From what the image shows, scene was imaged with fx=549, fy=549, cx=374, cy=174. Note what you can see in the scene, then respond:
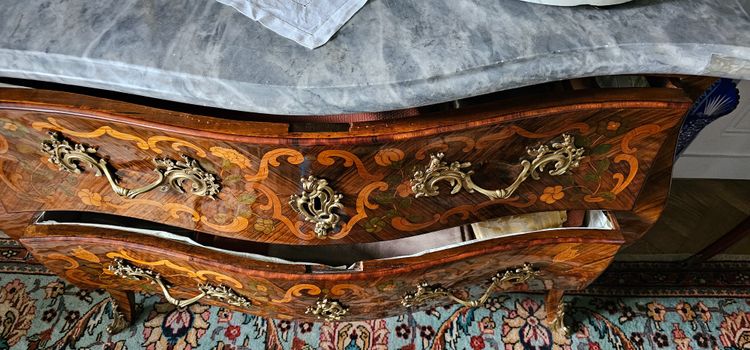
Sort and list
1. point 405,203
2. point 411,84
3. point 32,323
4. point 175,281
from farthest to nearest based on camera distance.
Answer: point 32,323 < point 175,281 < point 405,203 < point 411,84

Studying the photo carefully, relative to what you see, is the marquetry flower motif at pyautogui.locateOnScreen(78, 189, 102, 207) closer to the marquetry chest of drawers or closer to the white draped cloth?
the marquetry chest of drawers

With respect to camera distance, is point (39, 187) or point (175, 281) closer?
point (39, 187)

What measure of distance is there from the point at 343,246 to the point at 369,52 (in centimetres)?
37

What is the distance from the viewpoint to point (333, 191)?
0.54 meters

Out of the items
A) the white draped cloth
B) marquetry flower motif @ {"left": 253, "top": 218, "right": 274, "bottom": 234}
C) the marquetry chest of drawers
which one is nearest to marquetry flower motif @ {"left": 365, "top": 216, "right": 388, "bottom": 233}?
the marquetry chest of drawers

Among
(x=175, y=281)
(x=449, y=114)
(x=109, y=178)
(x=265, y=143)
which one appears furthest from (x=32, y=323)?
(x=449, y=114)

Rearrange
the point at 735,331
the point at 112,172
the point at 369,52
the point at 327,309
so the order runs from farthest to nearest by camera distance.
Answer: the point at 735,331, the point at 327,309, the point at 112,172, the point at 369,52

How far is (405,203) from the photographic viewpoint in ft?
1.86

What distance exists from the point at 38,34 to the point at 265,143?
20cm

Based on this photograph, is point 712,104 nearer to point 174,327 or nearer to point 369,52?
point 369,52

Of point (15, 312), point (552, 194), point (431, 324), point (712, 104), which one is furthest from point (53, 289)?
point (712, 104)

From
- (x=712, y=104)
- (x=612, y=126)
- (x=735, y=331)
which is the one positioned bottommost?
(x=735, y=331)

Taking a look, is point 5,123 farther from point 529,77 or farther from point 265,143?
point 529,77

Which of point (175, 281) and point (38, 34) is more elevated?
point (38, 34)
